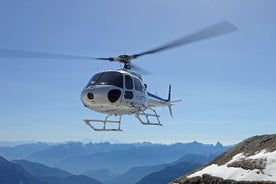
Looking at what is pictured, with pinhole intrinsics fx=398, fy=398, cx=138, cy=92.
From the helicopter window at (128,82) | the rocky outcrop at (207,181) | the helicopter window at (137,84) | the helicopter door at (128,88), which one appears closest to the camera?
the helicopter door at (128,88)

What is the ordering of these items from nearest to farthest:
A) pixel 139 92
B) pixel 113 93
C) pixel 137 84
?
pixel 113 93
pixel 137 84
pixel 139 92

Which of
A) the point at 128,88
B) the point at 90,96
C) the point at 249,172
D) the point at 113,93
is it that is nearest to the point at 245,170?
the point at 249,172

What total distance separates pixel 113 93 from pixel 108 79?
1277mm

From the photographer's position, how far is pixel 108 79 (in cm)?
3247

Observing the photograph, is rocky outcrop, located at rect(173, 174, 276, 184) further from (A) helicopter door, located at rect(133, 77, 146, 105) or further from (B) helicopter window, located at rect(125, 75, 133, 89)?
(B) helicopter window, located at rect(125, 75, 133, 89)

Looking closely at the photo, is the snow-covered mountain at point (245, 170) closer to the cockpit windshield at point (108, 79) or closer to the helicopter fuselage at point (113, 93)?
the helicopter fuselage at point (113, 93)

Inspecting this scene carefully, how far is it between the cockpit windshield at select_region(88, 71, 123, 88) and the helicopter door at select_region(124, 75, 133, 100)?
30.2 inches

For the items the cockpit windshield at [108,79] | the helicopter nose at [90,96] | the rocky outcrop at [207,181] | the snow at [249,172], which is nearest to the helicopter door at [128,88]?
the cockpit windshield at [108,79]

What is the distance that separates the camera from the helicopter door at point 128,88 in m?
33.6

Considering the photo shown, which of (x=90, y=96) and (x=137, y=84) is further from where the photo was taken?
(x=137, y=84)

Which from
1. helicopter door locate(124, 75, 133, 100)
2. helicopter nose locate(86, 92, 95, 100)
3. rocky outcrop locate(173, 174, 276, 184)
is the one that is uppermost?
helicopter door locate(124, 75, 133, 100)

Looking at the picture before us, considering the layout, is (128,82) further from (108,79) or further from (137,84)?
(108,79)

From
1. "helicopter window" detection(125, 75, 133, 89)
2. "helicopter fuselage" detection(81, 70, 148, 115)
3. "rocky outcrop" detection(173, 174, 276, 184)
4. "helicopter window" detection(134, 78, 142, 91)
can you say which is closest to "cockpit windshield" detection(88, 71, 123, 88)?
"helicopter fuselage" detection(81, 70, 148, 115)

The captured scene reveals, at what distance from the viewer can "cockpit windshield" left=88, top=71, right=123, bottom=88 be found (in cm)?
3225
